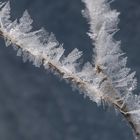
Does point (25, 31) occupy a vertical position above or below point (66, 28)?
below

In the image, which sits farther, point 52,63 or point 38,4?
point 38,4

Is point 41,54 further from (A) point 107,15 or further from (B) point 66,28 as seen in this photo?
(B) point 66,28

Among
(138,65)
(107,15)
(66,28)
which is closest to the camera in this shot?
(107,15)

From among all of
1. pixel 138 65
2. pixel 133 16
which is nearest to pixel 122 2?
pixel 133 16

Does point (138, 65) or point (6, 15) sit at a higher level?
point (138, 65)

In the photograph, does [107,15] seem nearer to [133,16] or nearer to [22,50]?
[22,50]

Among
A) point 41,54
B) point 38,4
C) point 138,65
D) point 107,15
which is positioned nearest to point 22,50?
point 41,54

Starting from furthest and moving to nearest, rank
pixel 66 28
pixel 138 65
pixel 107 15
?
pixel 66 28 < pixel 138 65 < pixel 107 15

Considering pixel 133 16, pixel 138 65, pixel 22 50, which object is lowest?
pixel 22 50

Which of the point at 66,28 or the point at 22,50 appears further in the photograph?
the point at 66,28
